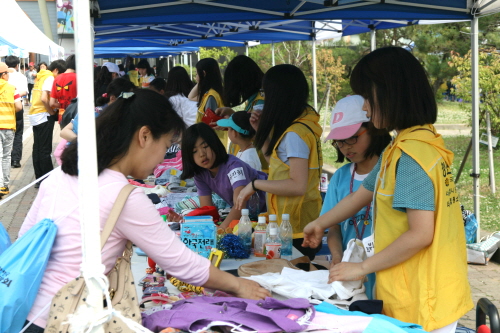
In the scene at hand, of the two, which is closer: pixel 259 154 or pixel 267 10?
pixel 259 154

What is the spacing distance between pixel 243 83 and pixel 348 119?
8.78 feet

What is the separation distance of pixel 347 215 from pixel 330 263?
438mm

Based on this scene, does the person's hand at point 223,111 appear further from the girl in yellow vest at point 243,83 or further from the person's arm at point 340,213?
the person's arm at point 340,213

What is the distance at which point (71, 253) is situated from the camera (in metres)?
1.77

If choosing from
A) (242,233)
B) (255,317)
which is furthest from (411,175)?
(242,233)

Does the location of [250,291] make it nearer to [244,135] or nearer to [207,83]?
[244,135]

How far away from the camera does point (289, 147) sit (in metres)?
3.44

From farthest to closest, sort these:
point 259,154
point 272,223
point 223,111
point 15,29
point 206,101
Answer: point 206,101 → point 223,111 → point 259,154 → point 15,29 → point 272,223

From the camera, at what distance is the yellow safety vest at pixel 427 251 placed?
205 cm

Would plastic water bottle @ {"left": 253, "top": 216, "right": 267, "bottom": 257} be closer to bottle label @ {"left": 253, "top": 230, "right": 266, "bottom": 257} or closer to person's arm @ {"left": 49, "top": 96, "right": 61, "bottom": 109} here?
bottle label @ {"left": 253, "top": 230, "right": 266, "bottom": 257}

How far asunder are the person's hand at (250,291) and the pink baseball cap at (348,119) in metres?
0.85

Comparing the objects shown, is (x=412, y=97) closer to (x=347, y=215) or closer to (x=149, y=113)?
(x=347, y=215)

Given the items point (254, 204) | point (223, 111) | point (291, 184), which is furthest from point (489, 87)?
point (291, 184)

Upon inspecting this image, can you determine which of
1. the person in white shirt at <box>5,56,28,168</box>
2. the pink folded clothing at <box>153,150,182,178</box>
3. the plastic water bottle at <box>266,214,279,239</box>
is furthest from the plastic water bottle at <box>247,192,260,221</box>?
the person in white shirt at <box>5,56,28,168</box>
